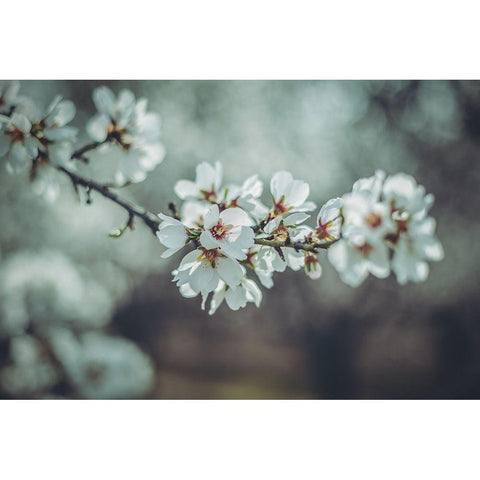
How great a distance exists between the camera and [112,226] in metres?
2.09

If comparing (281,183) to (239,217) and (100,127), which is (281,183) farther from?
(100,127)

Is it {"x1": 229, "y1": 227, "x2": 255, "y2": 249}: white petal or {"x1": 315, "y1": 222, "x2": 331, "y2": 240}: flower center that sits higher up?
{"x1": 315, "y1": 222, "x2": 331, "y2": 240}: flower center

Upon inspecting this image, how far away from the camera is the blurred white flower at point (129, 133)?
87cm

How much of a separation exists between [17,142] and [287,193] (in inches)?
18.0

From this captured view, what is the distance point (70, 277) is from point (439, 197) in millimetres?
1708

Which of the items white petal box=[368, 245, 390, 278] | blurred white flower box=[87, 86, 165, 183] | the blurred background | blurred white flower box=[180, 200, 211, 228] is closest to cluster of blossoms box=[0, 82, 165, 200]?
blurred white flower box=[87, 86, 165, 183]

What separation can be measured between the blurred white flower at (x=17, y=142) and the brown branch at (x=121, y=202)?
73 millimetres

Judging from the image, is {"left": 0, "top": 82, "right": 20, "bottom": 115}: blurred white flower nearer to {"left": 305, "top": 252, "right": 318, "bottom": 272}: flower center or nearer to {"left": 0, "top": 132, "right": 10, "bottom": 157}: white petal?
{"left": 0, "top": 132, "right": 10, "bottom": 157}: white petal

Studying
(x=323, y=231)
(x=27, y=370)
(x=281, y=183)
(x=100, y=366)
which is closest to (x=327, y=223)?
(x=323, y=231)

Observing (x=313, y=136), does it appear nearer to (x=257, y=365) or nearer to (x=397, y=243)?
(x=257, y=365)

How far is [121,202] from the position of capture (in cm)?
76

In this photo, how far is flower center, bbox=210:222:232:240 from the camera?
625 mm

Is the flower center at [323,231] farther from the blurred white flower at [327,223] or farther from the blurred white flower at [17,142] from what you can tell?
the blurred white flower at [17,142]

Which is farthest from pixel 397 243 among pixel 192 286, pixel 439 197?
pixel 439 197
